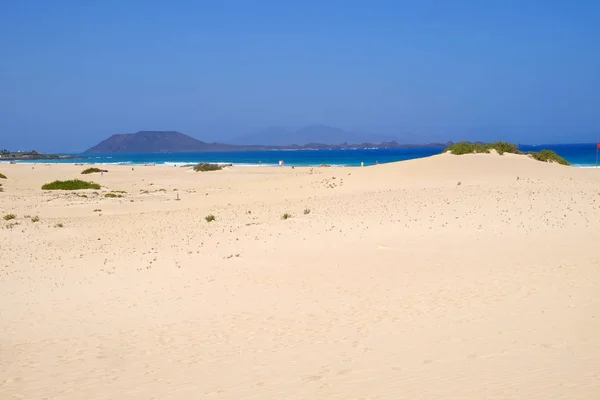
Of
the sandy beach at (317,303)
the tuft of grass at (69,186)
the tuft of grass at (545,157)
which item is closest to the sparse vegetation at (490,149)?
the tuft of grass at (545,157)

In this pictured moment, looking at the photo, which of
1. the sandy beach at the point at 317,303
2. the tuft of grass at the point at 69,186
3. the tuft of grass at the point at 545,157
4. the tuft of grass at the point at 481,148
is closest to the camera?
the sandy beach at the point at 317,303

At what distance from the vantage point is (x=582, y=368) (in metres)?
6.29

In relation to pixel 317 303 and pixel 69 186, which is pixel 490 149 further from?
pixel 317 303

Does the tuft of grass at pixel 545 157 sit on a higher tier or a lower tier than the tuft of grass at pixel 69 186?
higher

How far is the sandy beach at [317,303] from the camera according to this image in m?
6.63

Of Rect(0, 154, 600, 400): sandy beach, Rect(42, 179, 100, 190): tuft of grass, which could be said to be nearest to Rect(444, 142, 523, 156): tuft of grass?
→ Rect(0, 154, 600, 400): sandy beach

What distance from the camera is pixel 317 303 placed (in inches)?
404

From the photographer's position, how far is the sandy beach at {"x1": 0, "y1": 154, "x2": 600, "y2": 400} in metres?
6.63

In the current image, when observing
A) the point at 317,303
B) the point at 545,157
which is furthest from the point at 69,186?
the point at 317,303

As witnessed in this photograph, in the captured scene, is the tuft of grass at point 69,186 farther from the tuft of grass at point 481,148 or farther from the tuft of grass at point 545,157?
the tuft of grass at point 545,157

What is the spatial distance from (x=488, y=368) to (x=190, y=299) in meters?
6.23

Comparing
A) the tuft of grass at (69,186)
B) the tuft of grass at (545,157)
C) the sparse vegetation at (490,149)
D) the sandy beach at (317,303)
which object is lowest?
the sandy beach at (317,303)

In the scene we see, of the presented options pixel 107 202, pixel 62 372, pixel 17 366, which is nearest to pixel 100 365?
pixel 62 372

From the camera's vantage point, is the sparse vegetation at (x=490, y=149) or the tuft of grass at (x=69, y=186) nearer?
the sparse vegetation at (x=490, y=149)
